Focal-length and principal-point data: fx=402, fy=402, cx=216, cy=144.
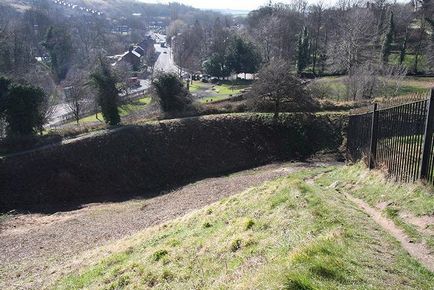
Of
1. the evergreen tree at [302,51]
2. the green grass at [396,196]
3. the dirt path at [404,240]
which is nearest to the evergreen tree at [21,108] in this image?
the green grass at [396,196]

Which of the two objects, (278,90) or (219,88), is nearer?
(278,90)

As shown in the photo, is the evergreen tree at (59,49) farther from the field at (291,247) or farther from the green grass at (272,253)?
the green grass at (272,253)

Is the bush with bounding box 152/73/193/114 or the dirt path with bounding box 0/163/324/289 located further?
the bush with bounding box 152/73/193/114

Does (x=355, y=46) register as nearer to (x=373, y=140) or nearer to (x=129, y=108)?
(x=129, y=108)

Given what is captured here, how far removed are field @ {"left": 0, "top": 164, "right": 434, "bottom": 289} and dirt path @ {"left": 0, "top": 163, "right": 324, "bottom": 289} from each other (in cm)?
53

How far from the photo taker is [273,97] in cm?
3328

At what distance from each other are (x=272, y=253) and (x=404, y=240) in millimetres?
2717

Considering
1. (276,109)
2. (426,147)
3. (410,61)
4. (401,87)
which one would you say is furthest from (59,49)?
(426,147)

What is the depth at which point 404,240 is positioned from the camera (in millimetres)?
7891

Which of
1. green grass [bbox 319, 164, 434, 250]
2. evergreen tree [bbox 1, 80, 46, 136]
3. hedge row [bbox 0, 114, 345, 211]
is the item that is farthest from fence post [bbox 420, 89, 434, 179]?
evergreen tree [bbox 1, 80, 46, 136]

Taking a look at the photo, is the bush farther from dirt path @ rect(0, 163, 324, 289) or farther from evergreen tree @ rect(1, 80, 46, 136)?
dirt path @ rect(0, 163, 324, 289)

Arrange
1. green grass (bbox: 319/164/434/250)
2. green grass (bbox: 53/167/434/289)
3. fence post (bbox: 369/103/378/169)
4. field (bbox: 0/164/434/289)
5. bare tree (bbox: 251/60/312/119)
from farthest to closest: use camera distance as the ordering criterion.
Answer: bare tree (bbox: 251/60/312/119) < fence post (bbox: 369/103/378/169) < green grass (bbox: 319/164/434/250) < field (bbox: 0/164/434/289) < green grass (bbox: 53/167/434/289)

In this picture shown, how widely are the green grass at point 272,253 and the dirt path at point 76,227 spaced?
10.7 ft

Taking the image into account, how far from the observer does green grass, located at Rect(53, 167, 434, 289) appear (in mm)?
5906
